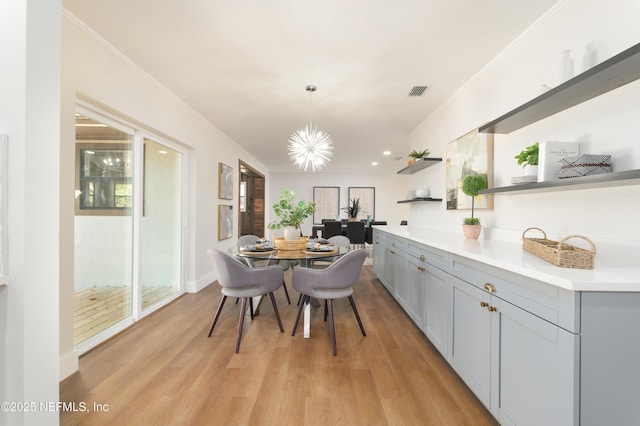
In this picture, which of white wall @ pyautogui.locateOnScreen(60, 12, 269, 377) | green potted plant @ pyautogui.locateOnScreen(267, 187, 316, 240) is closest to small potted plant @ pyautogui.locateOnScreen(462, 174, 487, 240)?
green potted plant @ pyautogui.locateOnScreen(267, 187, 316, 240)

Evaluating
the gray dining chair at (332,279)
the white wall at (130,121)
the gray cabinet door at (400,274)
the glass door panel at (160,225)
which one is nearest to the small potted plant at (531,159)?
the gray dining chair at (332,279)

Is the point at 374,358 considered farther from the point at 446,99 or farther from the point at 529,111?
the point at 446,99

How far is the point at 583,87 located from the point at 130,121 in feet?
11.2

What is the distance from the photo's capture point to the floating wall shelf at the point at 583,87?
113 centimetres

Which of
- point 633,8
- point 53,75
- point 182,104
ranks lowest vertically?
point 53,75

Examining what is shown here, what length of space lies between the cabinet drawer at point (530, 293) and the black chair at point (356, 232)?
433 cm

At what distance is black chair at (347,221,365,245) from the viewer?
5968 mm

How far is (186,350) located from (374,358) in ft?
4.98

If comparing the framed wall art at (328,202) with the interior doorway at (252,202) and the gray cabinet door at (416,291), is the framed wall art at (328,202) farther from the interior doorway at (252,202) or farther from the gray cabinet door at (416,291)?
the gray cabinet door at (416,291)

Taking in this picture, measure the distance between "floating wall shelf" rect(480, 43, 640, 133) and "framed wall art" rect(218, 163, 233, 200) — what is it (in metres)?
3.93

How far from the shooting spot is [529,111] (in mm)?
1689

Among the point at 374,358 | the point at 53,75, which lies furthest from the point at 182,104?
the point at 374,358

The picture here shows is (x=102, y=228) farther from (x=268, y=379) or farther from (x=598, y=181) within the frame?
(x=598, y=181)

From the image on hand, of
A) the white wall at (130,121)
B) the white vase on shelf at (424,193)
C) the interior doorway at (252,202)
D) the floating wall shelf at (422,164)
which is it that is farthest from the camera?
the interior doorway at (252,202)
